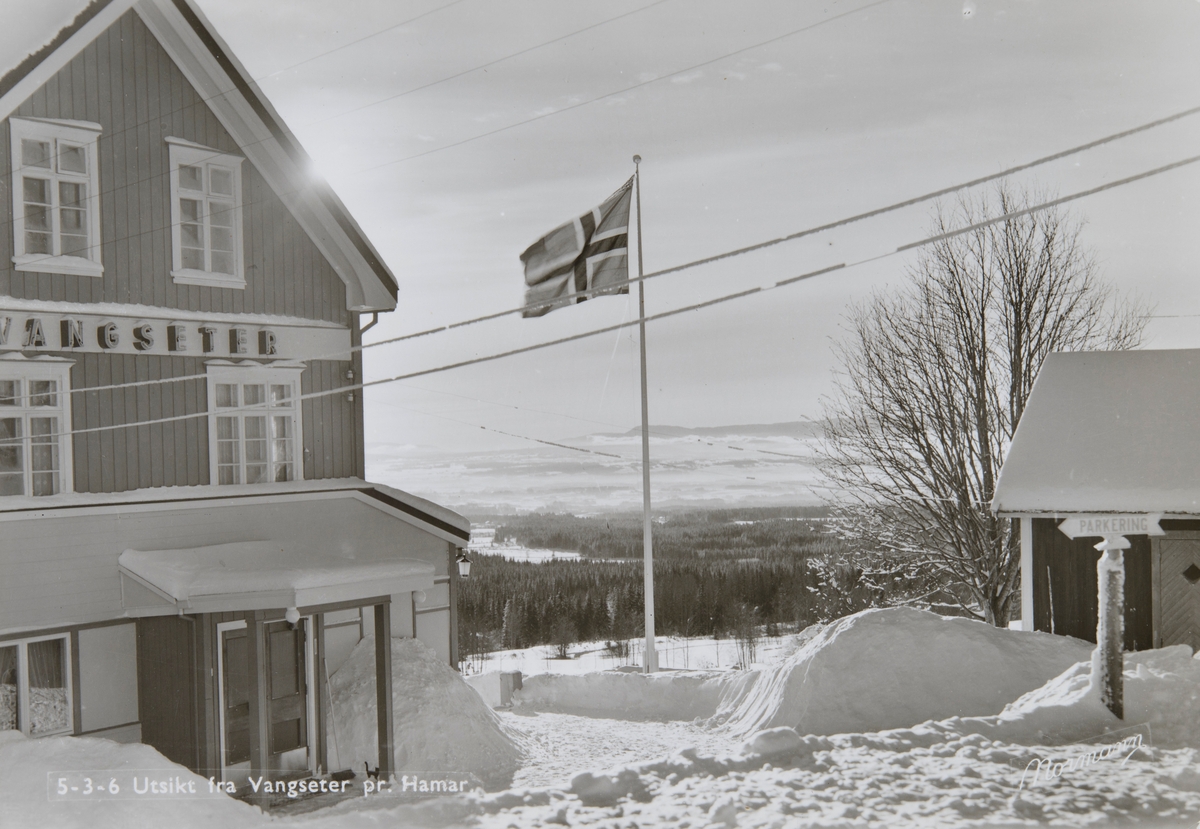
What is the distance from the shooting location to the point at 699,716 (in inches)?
668

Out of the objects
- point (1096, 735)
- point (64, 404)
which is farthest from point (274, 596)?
point (1096, 735)

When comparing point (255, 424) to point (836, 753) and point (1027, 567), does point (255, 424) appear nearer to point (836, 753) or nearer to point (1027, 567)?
point (836, 753)

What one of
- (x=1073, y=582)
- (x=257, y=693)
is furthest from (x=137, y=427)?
(x=1073, y=582)

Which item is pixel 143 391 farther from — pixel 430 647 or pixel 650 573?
pixel 650 573

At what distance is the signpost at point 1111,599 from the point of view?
946cm

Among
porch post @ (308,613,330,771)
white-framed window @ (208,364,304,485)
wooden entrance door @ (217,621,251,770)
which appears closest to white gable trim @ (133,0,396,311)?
white-framed window @ (208,364,304,485)

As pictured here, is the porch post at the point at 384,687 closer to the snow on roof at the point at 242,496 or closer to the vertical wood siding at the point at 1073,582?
the snow on roof at the point at 242,496

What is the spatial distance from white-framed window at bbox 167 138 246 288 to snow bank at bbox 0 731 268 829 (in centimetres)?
590

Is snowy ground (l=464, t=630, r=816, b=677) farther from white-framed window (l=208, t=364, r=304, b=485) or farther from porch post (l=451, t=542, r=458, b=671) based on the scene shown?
white-framed window (l=208, t=364, r=304, b=485)

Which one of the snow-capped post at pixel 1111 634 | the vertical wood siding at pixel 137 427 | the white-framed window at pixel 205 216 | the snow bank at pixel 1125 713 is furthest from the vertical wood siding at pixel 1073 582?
the white-framed window at pixel 205 216

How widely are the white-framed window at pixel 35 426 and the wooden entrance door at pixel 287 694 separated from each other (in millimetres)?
3255

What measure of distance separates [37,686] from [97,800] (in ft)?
11.8

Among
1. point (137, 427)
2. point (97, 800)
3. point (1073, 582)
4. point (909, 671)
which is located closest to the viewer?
point (97, 800)

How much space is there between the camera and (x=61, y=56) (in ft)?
36.0
